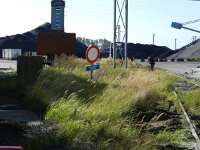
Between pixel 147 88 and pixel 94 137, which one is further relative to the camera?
pixel 147 88

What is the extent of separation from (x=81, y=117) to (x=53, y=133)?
2.41 meters

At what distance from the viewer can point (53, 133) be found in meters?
8.92

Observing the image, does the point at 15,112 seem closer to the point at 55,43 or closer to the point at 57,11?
the point at 55,43

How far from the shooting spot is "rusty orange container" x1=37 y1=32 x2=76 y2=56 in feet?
142

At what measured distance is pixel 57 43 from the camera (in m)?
43.2

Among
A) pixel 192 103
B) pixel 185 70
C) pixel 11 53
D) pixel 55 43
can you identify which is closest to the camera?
pixel 192 103

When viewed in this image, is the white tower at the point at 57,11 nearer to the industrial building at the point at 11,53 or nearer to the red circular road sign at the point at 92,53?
the industrial building at the point at 11,53

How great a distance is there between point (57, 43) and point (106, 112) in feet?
103

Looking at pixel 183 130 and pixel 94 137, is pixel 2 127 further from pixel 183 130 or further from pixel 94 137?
pixel 183 130

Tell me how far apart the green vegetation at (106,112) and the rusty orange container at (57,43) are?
Answer: 20.7m

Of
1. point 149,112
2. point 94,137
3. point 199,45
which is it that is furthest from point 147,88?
point 199,45

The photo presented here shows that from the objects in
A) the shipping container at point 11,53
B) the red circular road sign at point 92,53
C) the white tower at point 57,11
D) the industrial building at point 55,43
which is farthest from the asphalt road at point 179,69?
the shipping container at point 11,53

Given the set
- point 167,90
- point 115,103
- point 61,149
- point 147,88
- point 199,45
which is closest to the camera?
point 61,149

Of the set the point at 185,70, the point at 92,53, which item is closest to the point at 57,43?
the point at 185,70
